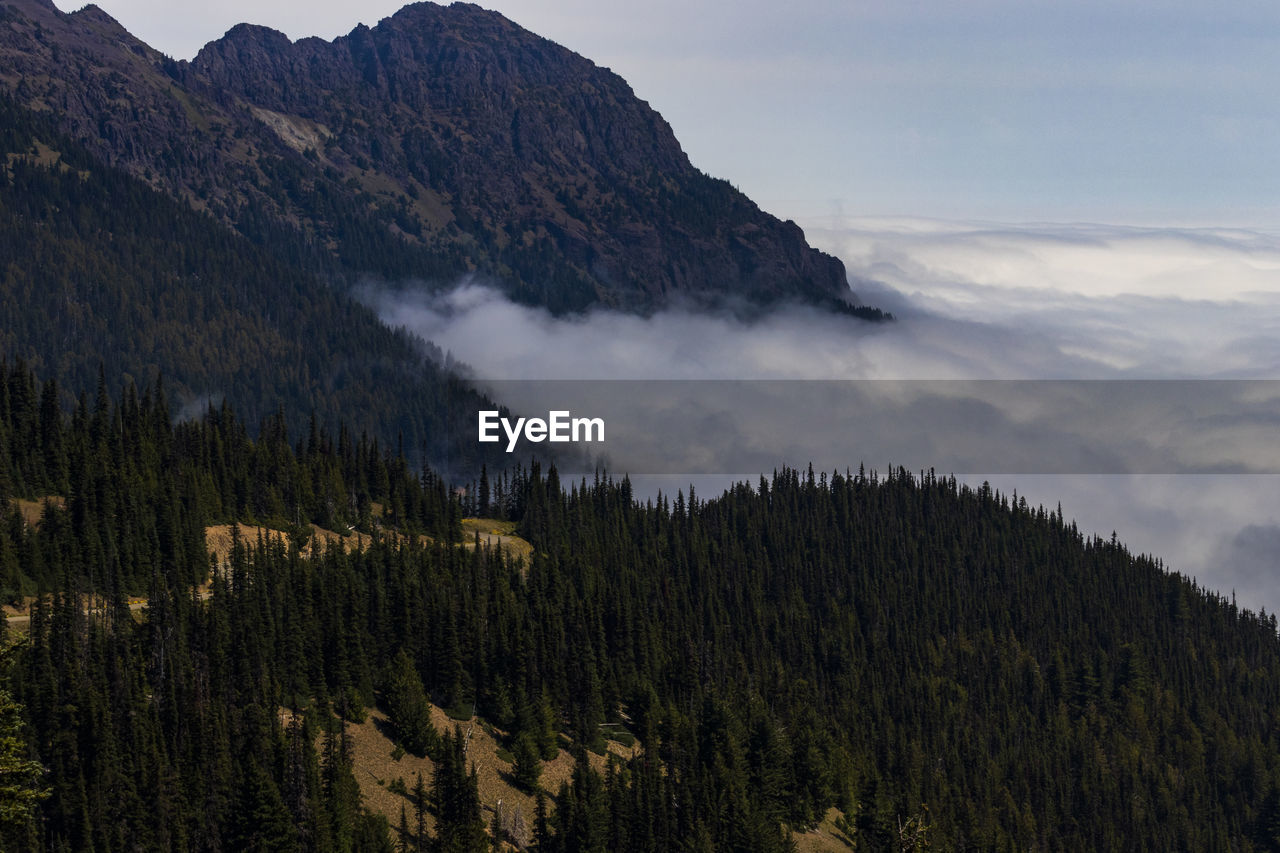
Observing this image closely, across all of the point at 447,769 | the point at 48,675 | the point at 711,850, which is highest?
the point at 48,675

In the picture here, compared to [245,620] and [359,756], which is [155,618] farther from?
[359,756]

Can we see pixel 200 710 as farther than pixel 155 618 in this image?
No

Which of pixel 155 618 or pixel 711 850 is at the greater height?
pixel 155 618

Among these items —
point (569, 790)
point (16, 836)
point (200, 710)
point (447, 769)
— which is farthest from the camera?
point (569, 790)

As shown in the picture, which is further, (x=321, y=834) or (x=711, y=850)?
(x=711, y=850)

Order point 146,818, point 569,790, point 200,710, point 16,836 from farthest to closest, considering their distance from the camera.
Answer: point 569,790 → point 200,710 → point 146,818 → point 16,836

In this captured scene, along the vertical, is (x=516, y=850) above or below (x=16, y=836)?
below

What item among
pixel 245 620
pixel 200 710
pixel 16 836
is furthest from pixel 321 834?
pixel 245 620

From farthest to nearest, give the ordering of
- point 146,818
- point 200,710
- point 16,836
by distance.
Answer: point 200,710 < point 146,818 < point 16,836

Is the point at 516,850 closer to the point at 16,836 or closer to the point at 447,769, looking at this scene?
the point at 447,769
